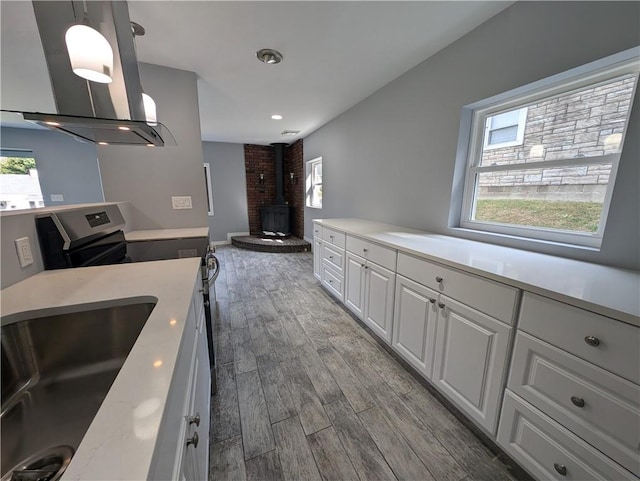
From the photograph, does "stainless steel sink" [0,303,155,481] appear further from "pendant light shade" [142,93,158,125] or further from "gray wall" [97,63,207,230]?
"gray wall" [97,63,207,230]

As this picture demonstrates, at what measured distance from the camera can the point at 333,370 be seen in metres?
1.82

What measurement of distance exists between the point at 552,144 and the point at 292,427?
7.56 feet

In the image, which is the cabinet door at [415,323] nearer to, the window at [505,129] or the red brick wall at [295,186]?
the window at [505,129]

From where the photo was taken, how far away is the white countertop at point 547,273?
861mm

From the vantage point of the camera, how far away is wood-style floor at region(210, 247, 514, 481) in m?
1.19

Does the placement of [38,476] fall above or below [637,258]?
below

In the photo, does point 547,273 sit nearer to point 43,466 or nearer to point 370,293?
point 370,293

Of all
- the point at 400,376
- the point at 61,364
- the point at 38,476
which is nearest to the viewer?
the point at 38,476

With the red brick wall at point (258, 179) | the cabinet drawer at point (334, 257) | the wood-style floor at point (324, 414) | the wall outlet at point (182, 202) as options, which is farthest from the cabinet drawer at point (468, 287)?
the red brick wall at point (258, 179)

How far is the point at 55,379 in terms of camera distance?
75 cm

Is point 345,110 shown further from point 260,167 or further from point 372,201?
point 260,167

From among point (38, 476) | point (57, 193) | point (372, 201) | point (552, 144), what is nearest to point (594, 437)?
point (552, 144)

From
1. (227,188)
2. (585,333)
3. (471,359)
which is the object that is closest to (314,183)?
(227,188)

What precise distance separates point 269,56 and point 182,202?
153cm
